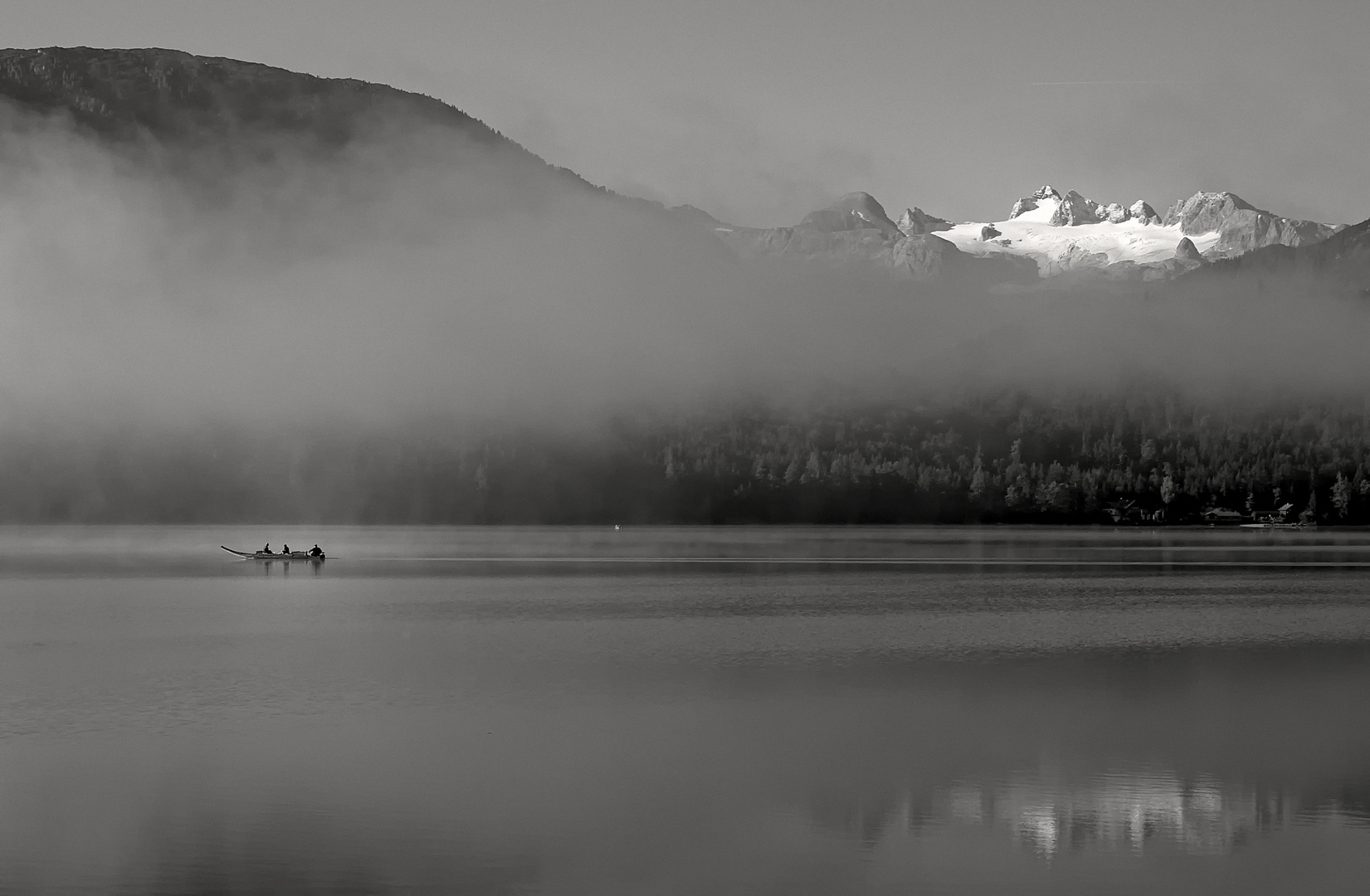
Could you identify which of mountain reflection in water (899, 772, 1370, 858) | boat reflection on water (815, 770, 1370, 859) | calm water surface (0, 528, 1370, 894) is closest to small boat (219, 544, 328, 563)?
calm water surface (0, 528, 1370, 894)

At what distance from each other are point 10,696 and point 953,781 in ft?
122

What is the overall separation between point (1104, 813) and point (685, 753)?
13551 mm

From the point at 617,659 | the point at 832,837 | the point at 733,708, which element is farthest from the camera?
the point at 617,659

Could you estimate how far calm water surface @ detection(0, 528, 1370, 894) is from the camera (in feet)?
106

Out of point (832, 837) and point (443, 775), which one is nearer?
point (832, 837)

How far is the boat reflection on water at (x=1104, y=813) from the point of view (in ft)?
113

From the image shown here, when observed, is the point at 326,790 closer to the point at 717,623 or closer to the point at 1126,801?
the point at 1126,801

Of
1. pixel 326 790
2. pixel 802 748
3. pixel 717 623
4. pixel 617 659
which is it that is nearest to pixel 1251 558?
pixel 717 623

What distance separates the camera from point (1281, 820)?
36.3 metres

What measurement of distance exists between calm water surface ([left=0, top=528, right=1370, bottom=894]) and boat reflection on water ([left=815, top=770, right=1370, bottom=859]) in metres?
0.12

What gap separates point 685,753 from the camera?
149 feet

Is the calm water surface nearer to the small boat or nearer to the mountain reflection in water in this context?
the mountain reflection in water

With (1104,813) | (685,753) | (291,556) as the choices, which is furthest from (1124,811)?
(291,556)

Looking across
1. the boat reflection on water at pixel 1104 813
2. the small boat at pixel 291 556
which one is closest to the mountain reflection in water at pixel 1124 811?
the boat reflection on water at pixel 1104 813
